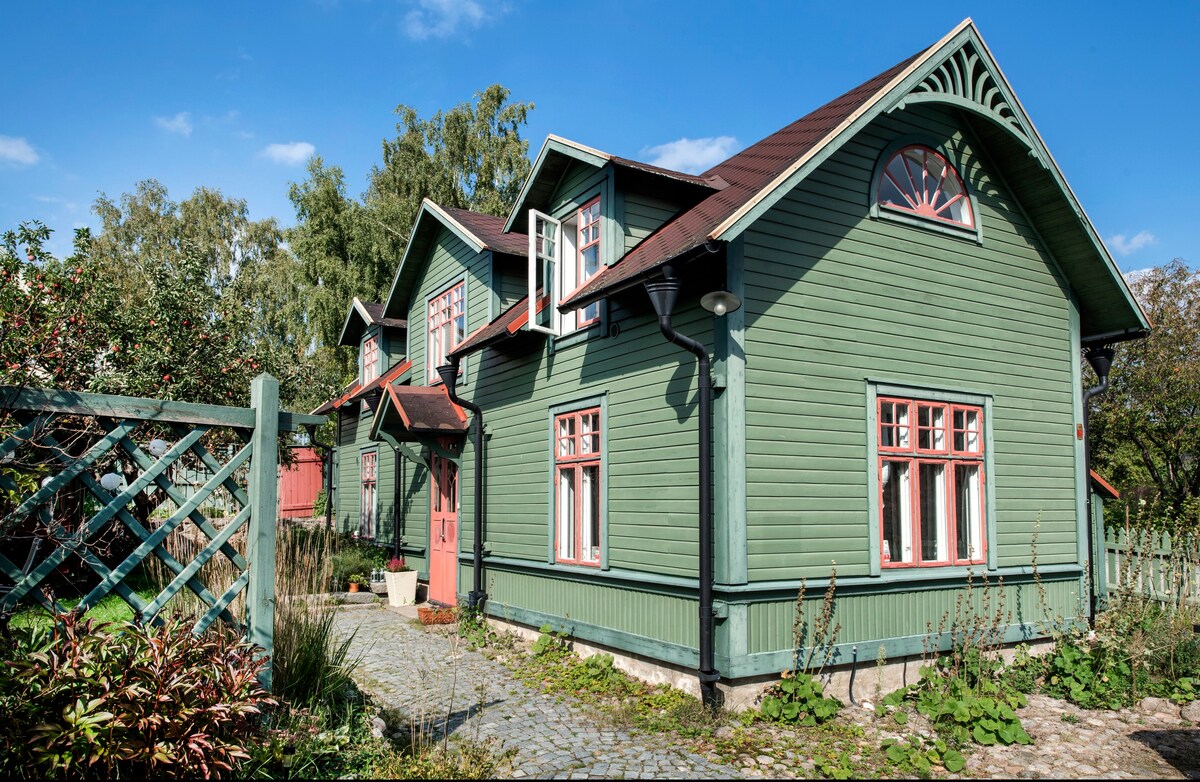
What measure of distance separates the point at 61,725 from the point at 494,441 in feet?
26.3

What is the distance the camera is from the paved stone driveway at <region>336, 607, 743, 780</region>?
6.07m

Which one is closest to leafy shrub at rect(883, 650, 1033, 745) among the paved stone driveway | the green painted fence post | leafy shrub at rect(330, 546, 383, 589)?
the paved stone driveway

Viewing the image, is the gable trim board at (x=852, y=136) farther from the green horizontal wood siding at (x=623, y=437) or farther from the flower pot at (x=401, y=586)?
the flower pot at (x=401, y=586)

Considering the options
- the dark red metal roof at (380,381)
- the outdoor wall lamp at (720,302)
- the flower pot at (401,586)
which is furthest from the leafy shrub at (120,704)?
the dark red metal roof at (380,381)

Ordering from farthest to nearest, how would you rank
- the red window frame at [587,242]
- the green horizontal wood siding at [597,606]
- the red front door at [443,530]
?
1. the red front door at [443,530]
2. the red window frame at [587,242]
3. the green horizontal wood siding at [597,606]

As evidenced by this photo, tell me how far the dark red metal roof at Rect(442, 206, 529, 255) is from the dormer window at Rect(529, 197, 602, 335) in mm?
1702

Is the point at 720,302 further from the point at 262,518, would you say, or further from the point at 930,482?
the point at 262,518

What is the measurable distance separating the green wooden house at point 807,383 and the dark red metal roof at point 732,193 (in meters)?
0.06

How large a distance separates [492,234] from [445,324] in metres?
2.07

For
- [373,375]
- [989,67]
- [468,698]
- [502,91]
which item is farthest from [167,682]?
[502,91]

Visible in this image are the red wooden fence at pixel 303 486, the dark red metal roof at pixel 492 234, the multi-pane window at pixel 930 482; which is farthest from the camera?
the red wooden fence at pixel 303 486

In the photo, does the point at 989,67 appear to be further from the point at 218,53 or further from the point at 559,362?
the point at 218,53

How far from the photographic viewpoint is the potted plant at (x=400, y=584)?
14102mm

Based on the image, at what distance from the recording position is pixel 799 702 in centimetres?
728
